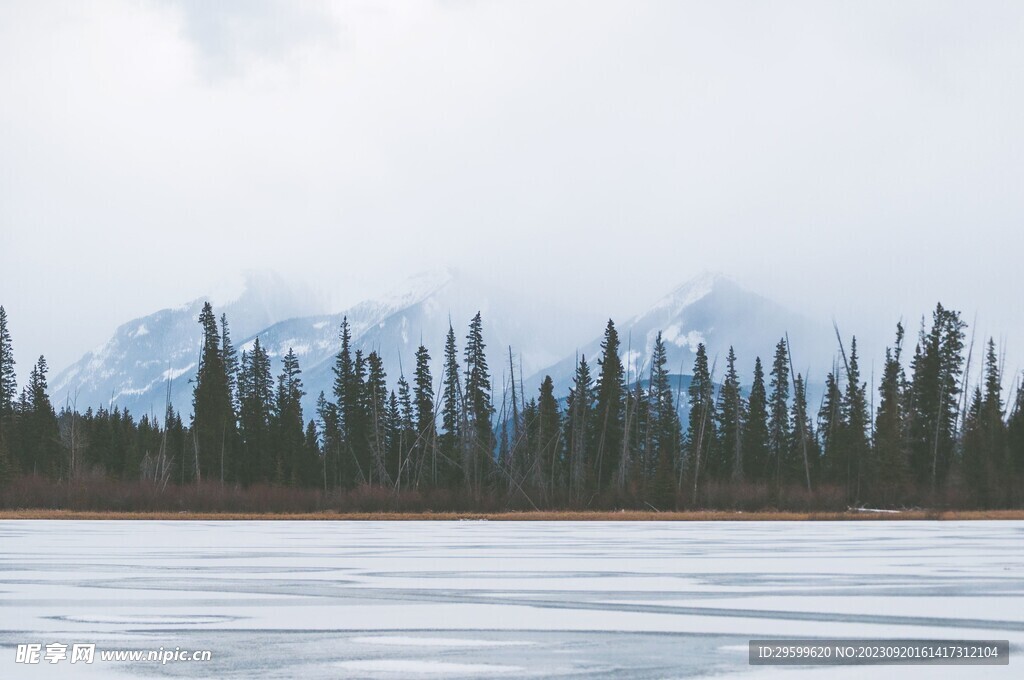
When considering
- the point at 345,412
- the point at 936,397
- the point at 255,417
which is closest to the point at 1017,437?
the point at 936,397

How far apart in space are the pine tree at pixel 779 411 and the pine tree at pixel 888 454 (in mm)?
11116

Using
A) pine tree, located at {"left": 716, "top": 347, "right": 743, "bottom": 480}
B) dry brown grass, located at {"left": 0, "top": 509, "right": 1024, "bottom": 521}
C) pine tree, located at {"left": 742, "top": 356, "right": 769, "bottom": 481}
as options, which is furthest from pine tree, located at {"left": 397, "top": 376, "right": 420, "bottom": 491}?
dry brown grass, located at {"left": 0, "top": 509, "right": 1024, "bottom": 521}

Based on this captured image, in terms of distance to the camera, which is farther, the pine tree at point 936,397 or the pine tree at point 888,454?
the pine tree at point 936,397

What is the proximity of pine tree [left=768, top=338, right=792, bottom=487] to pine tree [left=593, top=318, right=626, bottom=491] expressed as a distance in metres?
13.1

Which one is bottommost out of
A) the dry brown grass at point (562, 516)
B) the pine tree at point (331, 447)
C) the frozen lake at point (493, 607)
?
the dry brown grass at point (562, 516)

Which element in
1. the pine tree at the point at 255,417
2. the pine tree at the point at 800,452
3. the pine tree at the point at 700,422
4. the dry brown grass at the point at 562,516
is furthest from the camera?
the pine tree at the point at 255,417

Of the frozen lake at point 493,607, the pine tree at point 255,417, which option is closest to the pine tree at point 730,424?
the pine tree at point 255,417

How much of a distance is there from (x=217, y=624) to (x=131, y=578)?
15.4 feet

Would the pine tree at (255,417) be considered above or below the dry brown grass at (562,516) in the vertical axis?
above

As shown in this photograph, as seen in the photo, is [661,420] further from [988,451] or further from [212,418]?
[212,418]

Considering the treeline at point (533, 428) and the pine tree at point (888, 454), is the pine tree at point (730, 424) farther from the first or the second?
the pine tree at point (888, 454)

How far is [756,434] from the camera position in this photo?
8838 centimetres

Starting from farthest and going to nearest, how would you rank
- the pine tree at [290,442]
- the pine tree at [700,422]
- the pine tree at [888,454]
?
the pine tree at [290,442] < the pine tree at [700,422] < the pine tree at [888,454]

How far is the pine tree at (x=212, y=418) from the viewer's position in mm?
85438
